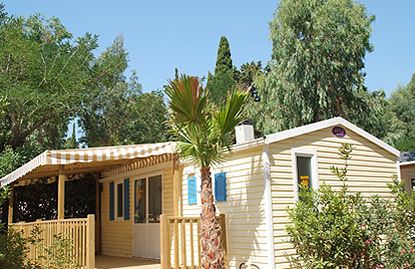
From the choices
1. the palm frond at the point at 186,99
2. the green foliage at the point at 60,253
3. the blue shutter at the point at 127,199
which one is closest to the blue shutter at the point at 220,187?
the palm frond at the point at 186,99

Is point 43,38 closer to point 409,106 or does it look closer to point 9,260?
point 9,260

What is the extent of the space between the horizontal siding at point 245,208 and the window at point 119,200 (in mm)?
4702

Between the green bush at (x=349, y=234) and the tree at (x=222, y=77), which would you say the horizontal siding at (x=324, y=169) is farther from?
the tree at (x=222, y=77)

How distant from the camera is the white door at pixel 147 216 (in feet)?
32.7

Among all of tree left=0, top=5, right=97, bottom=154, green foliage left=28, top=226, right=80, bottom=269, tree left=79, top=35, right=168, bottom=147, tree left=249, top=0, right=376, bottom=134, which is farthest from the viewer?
tree left=79, top=35, right=168, bottom=147

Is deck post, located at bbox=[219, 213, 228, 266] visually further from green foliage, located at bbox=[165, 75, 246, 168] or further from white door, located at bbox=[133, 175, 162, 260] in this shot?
white door, located at bbox=[133, 175, 162, 260]

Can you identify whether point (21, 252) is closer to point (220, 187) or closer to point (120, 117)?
point (220, 187)

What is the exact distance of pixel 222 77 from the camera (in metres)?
26.1

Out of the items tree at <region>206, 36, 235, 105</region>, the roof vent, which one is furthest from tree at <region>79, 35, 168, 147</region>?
the roof vent

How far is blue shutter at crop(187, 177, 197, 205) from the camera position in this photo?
330 inches

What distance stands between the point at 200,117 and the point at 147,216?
4.46m

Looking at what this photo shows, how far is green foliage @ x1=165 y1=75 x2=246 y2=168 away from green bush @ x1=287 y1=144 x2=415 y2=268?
1.63m

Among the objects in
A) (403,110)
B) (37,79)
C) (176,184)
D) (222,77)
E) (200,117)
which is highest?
(222,77)

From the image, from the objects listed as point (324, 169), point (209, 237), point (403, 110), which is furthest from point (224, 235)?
point (403, 110)
